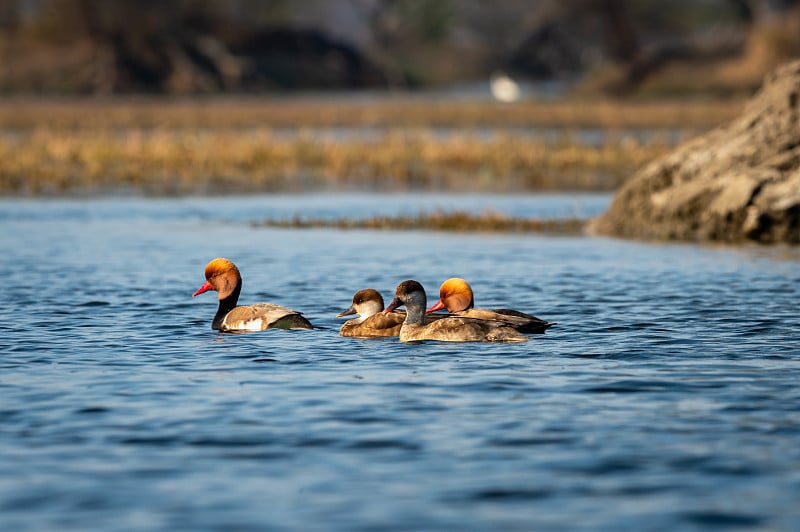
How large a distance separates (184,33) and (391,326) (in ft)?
335

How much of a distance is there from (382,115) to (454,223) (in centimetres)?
4842

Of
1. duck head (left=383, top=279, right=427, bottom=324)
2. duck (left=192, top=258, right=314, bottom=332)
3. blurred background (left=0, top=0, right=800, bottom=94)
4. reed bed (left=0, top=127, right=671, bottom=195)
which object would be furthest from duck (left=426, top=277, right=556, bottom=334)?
blurred background (left=0, top=0, right=800, bottom=94)

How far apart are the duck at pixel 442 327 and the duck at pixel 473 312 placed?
167mm

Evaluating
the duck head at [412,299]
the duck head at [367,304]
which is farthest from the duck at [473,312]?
the duck head at [367,304]

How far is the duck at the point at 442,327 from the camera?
15.2 m

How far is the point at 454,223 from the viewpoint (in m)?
30.5

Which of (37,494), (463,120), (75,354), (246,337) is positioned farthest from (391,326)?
(463,120)

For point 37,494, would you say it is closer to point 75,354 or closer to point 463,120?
point 75,354

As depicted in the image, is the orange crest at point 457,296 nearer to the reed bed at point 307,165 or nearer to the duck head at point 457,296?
the duck head at point 457,296

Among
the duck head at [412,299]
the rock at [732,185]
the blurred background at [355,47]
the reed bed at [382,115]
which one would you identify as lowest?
the duck head at [412,299]

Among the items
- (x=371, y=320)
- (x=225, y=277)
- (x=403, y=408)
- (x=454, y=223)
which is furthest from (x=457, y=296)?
(x=454, y=223)

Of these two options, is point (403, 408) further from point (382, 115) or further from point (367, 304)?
point (382, 115)

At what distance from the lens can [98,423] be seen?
1188 cm

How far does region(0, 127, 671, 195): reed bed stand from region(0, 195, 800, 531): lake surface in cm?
1990
